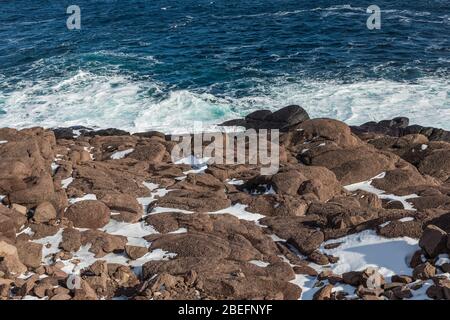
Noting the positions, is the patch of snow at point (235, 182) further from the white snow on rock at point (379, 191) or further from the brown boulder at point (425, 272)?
the brown boulder at point (425, 272)

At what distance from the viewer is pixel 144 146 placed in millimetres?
24422

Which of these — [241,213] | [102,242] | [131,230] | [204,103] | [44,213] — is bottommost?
[204,103]

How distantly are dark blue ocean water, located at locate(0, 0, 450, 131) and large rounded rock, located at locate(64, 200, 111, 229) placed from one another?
15916mm

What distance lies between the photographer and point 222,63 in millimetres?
42812

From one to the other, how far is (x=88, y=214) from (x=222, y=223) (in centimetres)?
391

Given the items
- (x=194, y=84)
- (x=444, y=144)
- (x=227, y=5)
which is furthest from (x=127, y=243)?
(x=227, y=5)

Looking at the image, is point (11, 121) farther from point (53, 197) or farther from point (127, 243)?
point (127, 243)

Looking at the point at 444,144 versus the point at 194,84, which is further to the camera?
the point at 194,84

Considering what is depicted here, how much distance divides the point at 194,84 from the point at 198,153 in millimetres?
16877

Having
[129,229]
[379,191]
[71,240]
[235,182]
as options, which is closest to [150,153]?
[235,182]

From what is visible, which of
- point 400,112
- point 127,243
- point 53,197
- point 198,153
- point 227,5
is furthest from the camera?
point 227,5

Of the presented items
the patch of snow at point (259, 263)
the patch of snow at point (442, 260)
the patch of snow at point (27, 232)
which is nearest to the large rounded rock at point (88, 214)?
the patch of snow at point (27, 232)

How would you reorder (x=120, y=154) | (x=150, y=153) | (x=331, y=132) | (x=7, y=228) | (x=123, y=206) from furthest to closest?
1. (x=331, y=132)
2. (x=120, y=154)
3. (x=150, y=153)
4. (x=123, y=206)
5. (x=7, y=228)

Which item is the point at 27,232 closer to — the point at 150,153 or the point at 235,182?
the point at 235,182
